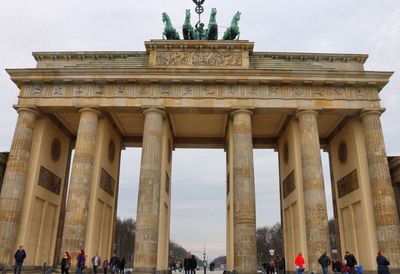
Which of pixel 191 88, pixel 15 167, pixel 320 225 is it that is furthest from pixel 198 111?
pixel 15 167

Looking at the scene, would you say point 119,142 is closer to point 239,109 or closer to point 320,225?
point 239,109

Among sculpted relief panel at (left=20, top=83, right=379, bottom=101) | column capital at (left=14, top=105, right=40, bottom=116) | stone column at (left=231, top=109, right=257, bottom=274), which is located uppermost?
sculpted relief panel at (left=20, top=83, right=379, bottom=101)

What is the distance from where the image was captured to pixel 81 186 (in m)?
22.2

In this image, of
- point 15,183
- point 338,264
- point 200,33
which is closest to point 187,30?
point 200,33

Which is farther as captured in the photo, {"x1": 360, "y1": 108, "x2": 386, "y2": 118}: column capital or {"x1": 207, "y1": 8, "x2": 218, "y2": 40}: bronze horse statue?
{"x1": 207, "y1": 8, "x2": 218, "y2": 40}: bronze horse statue

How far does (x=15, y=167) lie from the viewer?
22531mm

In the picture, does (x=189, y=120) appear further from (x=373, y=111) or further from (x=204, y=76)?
(x=373, y=111)

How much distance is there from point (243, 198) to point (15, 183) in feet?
46.8

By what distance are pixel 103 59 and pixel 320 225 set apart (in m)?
19.0

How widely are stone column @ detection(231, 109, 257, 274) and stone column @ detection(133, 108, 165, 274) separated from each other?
4.84 m

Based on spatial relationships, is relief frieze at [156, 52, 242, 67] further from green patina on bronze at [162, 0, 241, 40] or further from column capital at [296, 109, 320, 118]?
column capital at [296, 109, 320, 118]

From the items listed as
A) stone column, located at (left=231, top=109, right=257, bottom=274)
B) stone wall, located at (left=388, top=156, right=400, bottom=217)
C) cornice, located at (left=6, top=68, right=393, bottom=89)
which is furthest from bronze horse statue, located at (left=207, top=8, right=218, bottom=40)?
stone wall, located at (left=388, top=156, right=400, bottom=217)

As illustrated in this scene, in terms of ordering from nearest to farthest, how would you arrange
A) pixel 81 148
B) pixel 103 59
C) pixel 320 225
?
pixel 320 225
pixel 81 148
pixel 103 59

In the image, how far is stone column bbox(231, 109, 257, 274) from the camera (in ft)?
67.6
